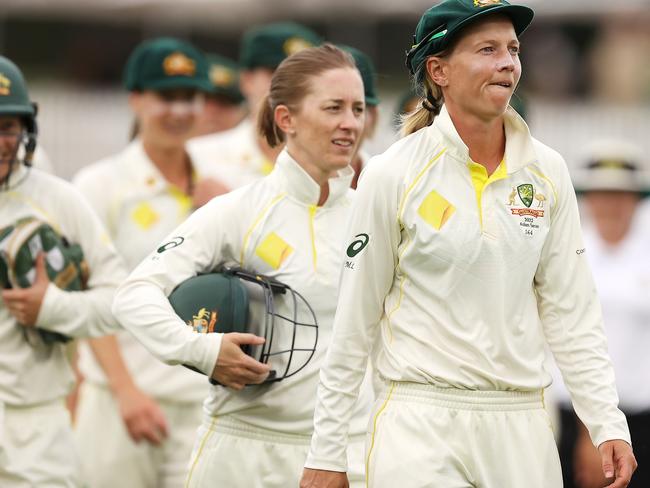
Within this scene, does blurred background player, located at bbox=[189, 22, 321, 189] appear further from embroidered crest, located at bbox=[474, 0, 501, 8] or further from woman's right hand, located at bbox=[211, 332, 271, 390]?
embroidered crest, located at bbox=[474, 0, 501, 8]

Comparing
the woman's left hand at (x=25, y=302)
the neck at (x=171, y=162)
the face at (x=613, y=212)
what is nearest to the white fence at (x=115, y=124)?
the face at (x=613, y=212)

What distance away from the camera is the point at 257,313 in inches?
246

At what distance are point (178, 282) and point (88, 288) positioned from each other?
1173 mm

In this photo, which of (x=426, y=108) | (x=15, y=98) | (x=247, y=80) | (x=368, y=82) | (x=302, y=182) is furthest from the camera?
(x=247, y=80)

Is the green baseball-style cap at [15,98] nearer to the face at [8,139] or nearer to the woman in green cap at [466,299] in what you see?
the face at [8,139]

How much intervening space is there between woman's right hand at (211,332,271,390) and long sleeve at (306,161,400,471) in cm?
66

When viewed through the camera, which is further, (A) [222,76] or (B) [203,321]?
(A) [222,76]

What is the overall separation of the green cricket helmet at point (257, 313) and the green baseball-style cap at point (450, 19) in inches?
45.5

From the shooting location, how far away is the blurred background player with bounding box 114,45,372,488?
6.25 m

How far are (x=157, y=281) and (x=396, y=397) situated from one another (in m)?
1.31

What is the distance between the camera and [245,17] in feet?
70.8

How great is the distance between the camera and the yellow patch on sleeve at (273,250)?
6340mm

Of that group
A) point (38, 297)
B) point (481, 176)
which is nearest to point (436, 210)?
point (481, 176)

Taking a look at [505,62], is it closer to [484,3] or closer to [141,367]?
[484,3]
